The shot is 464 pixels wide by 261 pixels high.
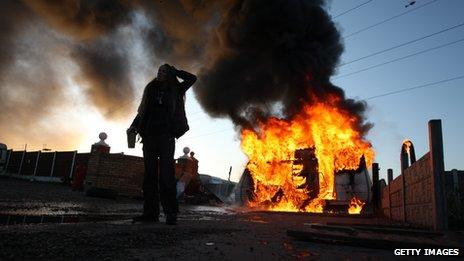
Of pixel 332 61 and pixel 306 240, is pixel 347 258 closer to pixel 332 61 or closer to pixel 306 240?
pixel 306 240

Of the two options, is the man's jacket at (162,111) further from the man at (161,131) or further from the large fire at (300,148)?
the large fire at (300,148)

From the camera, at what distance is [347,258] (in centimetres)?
214

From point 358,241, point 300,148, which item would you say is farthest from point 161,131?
point 300,148

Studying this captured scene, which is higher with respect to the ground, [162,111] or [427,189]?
[162,111]

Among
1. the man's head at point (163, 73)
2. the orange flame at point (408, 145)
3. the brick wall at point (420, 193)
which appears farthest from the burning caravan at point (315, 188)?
the man's head at point (163, 73)

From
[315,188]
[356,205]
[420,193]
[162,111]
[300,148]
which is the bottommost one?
[356,205]

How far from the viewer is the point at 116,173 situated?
14336 millimetres

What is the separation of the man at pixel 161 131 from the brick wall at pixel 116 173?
1050cm

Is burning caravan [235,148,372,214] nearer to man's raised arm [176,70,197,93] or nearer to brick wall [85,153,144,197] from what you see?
brick wall [85,153,144,197]

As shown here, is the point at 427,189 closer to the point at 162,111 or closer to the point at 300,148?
the point at 162,111

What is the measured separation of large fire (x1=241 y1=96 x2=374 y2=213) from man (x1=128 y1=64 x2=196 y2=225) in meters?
7.82

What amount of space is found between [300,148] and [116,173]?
7.30 meters

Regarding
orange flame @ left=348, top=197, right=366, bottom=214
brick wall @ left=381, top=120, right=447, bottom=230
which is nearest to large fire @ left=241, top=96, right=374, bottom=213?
orange flame @ left=348, top=197, right=366, bottom=214

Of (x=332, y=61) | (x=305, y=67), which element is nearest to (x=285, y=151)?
(x=305, y=67)
